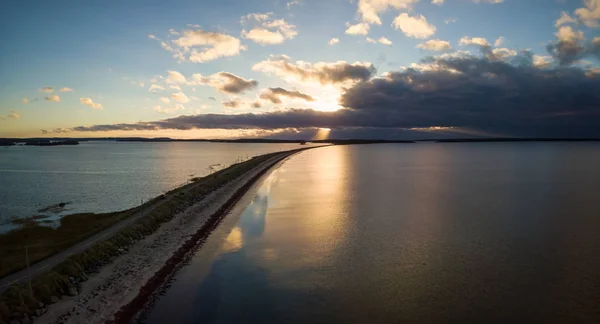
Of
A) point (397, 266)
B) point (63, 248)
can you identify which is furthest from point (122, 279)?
point (397, 266)

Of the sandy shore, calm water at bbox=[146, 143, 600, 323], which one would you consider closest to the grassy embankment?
the sandy shore

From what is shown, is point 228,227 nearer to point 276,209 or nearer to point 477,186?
point 276,209

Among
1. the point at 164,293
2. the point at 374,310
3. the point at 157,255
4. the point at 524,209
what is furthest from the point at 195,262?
the point at 524,209

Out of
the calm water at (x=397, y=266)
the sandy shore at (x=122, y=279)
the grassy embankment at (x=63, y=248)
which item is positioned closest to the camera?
the grassy embankment at (x=63, y=248)

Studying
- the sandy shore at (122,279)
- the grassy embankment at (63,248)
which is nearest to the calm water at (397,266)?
the sandy shore at (122,279)

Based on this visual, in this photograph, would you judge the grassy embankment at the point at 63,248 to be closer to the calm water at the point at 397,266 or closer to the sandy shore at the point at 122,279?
the sandy shore at the point at 122,279

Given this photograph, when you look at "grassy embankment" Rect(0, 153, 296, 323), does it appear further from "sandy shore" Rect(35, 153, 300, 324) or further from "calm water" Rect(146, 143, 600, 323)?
"calm water" Rect(146, 143, 600, 323)
